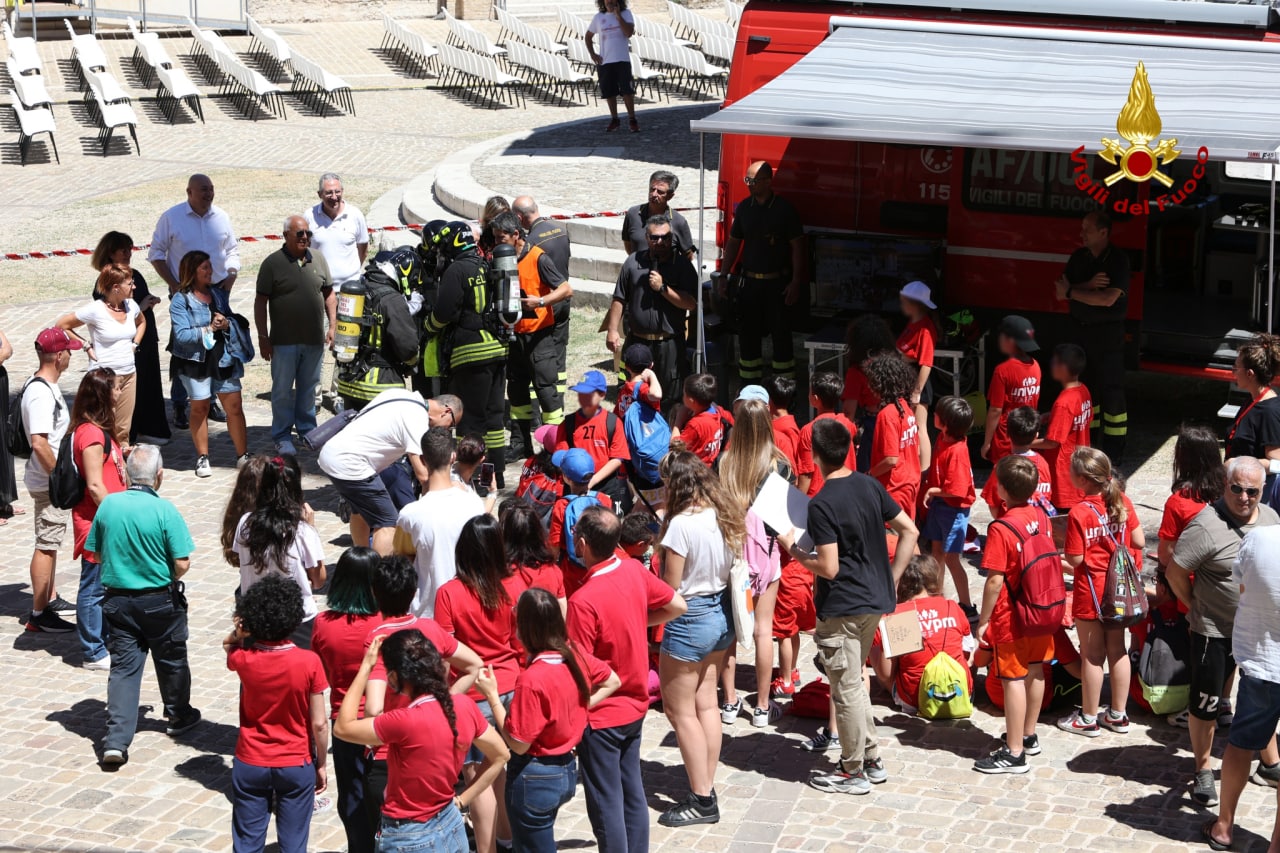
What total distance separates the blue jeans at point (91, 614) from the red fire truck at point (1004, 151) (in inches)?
171

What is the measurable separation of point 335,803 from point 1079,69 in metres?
6.76

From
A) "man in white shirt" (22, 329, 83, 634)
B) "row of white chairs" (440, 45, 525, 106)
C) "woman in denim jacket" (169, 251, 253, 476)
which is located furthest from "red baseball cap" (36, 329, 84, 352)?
"row of white chairs" (440, 45, 525, 106)

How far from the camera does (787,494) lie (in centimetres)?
740

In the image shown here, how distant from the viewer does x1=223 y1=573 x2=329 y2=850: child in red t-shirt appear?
613 cm

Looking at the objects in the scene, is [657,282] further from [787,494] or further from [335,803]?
[335,803]

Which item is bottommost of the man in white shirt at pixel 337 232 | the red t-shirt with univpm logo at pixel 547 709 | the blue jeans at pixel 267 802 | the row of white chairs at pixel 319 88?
the blue jeans at pixel 267 802

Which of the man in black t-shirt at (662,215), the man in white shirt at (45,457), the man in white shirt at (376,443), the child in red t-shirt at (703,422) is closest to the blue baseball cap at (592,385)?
the child in red t-shirt at (703,422)

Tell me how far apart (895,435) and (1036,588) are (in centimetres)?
157

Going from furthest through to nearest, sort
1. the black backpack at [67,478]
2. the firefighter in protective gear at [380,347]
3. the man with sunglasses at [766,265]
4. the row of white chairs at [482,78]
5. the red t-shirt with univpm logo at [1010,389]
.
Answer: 1. the row of white chairs at [482,78]
2. the man with sunglasses at [766,265]
3. the firefighter in protective gear at [380,347]
4. the red t-shirt with univpm logo at [1010,389]
5. the black backpack at [67,478]

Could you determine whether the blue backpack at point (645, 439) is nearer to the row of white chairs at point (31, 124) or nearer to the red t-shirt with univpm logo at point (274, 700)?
the red t-shirt with univpm logo at point (274, 700)

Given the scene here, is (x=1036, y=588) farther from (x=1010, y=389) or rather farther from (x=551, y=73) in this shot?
(x=551, y=73)

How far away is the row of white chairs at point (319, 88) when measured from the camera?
2527cm

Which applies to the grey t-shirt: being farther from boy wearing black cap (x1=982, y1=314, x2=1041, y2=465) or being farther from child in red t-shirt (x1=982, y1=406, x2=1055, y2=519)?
boy wearing black cap (x1=982, y1=314, x2=1041, y2=465)

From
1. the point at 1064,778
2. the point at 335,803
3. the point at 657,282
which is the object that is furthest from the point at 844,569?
the point at 657,282
